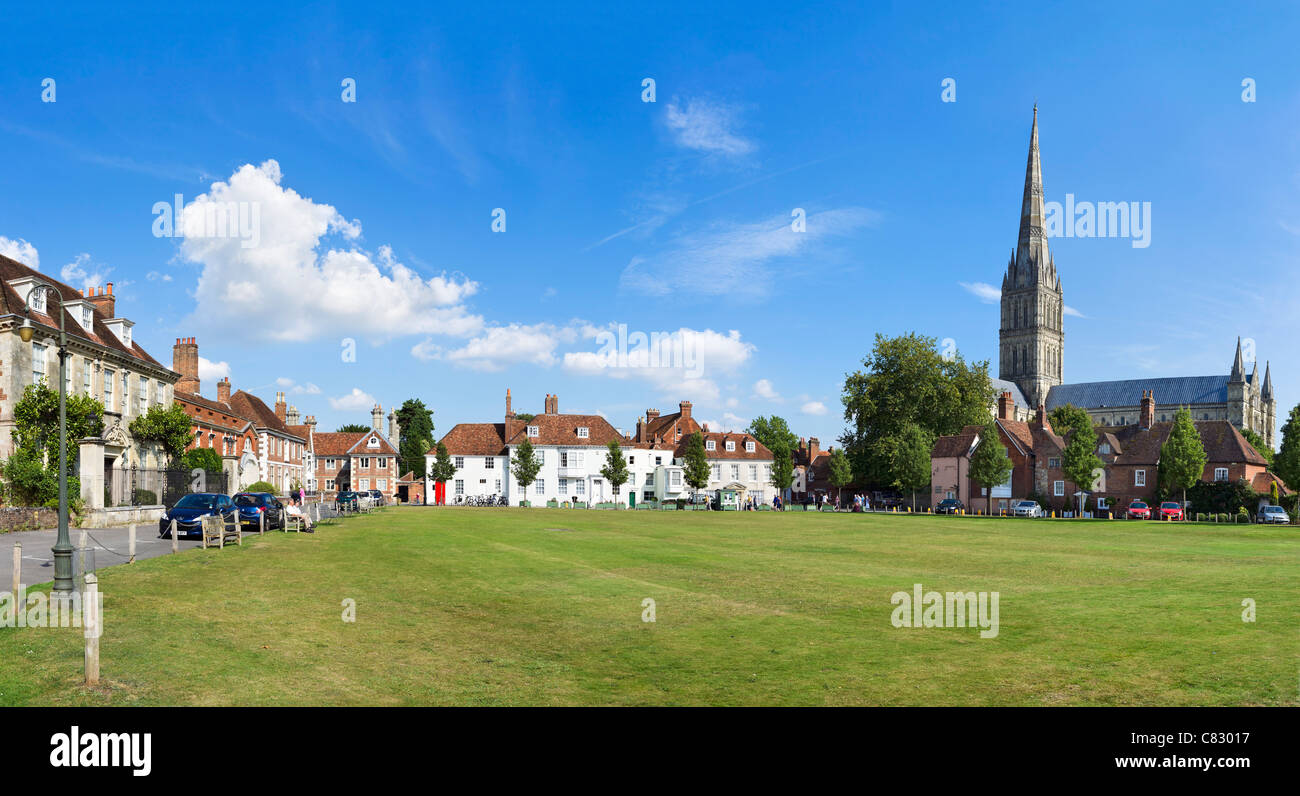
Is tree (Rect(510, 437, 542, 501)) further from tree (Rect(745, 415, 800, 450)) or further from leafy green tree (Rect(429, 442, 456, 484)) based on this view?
tree (Rect(745, 415, 800, 450))

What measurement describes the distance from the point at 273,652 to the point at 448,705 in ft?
13.1

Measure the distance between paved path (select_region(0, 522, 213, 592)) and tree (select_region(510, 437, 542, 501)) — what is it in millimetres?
53682

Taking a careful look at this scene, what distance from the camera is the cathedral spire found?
165875 millimetres

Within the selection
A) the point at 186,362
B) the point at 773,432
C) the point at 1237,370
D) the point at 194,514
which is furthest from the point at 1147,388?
the point at 194,514

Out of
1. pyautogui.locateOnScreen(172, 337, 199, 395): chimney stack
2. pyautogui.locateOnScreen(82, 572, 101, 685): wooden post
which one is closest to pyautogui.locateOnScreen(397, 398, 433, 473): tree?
pyautogui.locateOnScreen(172, 337, 199, 395): chimney stack

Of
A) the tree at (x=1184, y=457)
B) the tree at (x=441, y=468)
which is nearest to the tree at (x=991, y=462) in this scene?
the tree at (x=1184, y=457)

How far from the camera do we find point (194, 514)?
2962 cm

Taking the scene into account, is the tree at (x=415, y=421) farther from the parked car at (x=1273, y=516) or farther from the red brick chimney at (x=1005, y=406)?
the parked car at (x=1273, y=516)

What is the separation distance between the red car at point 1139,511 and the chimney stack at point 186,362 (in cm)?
7929

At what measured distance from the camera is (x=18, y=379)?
37.3 m

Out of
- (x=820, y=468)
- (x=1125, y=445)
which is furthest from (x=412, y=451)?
(x=1125, y=445)

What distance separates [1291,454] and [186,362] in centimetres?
8608

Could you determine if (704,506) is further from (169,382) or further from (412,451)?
(169,382)
